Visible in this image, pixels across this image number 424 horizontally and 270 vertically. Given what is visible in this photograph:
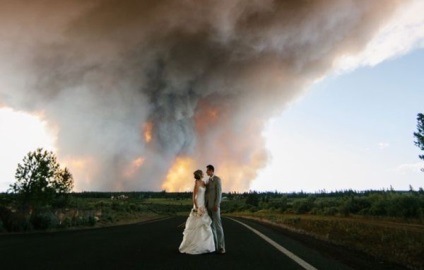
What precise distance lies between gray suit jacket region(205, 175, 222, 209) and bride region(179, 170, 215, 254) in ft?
0.45

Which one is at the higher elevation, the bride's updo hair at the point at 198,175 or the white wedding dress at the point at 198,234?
the bride's updo hair at the point at 198,175

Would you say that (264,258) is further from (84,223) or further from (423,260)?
(84,223)

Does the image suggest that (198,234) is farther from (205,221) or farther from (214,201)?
(214,201)

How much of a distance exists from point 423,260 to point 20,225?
20745 mm

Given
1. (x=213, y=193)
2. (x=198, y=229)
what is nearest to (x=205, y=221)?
(x=198, y=229)

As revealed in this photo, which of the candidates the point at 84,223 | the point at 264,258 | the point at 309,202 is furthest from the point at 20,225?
the point at 309,202

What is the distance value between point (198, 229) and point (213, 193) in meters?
1.03

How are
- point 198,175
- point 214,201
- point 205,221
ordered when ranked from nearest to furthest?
point 205,221 → point 214,201 → point 198,175

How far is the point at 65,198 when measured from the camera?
78.6m

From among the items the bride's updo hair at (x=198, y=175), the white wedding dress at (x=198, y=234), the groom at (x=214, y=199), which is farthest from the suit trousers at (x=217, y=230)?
the bride's updo hair at (x=198, y=175)

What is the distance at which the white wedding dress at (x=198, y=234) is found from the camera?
33.2ft

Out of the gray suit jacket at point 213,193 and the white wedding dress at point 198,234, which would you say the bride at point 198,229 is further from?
the gray suit jacket at point 213,193

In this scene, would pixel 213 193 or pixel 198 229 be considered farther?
pixel 213 193

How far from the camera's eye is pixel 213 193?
10.7 meters
